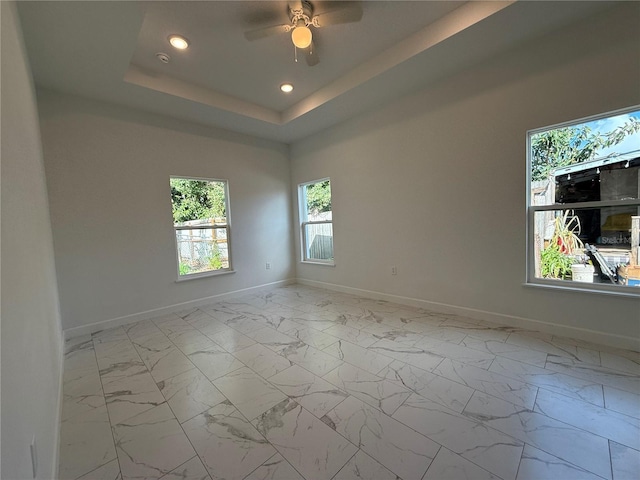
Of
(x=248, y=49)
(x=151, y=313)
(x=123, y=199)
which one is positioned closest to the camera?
(x=248, y=49)

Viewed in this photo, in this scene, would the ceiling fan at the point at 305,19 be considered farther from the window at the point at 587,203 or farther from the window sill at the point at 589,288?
the window sill at the point at 589,288

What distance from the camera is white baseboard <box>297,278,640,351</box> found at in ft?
7.55

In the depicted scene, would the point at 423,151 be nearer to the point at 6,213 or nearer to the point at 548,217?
the point at 548,217

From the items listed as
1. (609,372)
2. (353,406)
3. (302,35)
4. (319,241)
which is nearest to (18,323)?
(353,406)

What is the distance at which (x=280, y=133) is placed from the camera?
4672mm

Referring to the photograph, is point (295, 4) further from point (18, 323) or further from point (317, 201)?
point (317, 201)

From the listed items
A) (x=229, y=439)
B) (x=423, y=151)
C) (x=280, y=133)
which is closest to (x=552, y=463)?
(x=229, y=439)

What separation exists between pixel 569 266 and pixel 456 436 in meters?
2.21

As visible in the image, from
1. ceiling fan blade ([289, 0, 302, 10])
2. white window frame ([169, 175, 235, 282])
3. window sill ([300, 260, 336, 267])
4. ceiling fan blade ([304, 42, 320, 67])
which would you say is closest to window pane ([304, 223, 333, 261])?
window sill ([300, 260, 336, 267])

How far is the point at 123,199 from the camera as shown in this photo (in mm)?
3461

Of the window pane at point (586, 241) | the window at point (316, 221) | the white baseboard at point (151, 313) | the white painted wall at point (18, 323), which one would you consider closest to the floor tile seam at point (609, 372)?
the window pane at point (586, 241)

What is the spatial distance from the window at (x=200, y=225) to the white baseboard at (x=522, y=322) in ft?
8.38

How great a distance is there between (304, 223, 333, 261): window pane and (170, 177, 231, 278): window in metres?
1.57

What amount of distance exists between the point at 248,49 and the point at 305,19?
78 centimetres
